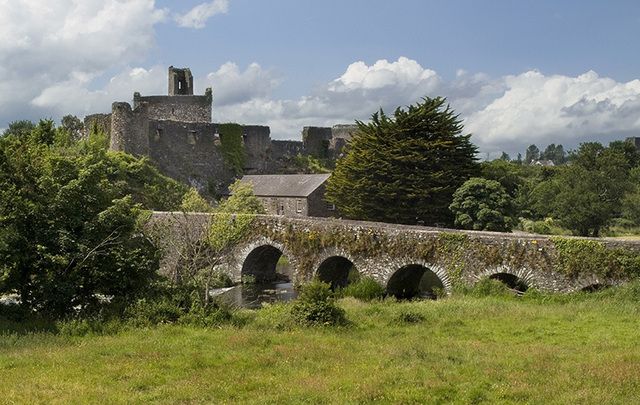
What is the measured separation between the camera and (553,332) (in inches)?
727

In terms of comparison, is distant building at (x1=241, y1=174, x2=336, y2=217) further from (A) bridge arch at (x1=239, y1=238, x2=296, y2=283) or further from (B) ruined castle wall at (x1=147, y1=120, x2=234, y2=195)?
(A) bridge arch at (x1=239, y1=238, x2=296, y2=283)

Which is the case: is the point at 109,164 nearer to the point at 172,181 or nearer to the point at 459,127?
the point at 172,181

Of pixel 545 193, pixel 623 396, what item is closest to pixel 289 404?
pixel 623 396

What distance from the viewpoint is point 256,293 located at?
3525 cm

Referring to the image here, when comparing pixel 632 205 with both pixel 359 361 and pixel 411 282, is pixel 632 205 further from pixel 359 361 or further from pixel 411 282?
pixel 359 361

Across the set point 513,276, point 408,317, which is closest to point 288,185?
point 513,276

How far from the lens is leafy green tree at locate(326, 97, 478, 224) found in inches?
1746

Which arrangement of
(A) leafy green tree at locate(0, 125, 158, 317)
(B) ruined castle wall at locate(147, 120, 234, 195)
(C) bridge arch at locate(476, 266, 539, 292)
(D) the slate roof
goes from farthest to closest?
(B) ruined castle wall at locate(147, 120, 234, 195), (D) the slate roof, (C) bridge arch at locate(476, 266, 539, 292), (A) leafy green tree at locate(0, 125, 158, 317)

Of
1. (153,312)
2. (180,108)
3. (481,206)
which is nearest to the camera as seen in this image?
(153,312)

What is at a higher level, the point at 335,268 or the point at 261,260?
the point at 261,260

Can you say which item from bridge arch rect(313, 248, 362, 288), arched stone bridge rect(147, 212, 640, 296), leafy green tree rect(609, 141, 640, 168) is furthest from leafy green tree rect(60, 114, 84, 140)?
leafy green tree rect(609, 141, 640, 168)

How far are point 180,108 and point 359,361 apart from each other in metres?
60.0

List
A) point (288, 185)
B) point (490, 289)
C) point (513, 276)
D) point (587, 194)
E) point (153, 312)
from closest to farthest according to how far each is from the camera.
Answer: point (153, 312) → point (490, 289) → point (513, 276) → point (587, 194) → point (288, 185)

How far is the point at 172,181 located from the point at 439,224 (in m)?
26.3
